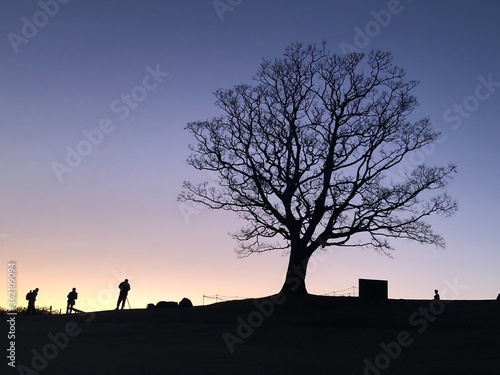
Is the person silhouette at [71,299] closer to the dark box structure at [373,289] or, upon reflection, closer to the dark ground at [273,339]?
the dark ground at [273,339]

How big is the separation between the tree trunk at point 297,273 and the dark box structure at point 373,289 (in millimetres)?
3026

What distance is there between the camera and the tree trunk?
3956 centimetres

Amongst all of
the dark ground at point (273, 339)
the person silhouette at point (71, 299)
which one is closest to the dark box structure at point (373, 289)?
the dark ground at point (273, 339)

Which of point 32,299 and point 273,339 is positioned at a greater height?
point 32,299

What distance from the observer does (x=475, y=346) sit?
23125 mm

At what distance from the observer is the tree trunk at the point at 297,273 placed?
3956 cm

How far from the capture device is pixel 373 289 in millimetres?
39250

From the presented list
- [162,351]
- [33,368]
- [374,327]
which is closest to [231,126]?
[374,327]

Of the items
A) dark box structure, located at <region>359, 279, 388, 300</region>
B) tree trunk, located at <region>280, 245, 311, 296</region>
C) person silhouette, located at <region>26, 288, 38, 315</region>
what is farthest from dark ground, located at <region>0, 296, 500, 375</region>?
person silhouette, located at <region>26, 288, 38, 315</region>

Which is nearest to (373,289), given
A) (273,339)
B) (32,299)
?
(273,339)

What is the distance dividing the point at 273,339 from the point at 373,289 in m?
14.5

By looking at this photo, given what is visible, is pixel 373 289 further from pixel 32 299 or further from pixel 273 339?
pixel 32 299

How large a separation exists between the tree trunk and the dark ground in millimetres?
1524

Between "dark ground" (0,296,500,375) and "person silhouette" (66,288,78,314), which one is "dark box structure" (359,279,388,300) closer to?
"dark ground" (0,296,500,375)
